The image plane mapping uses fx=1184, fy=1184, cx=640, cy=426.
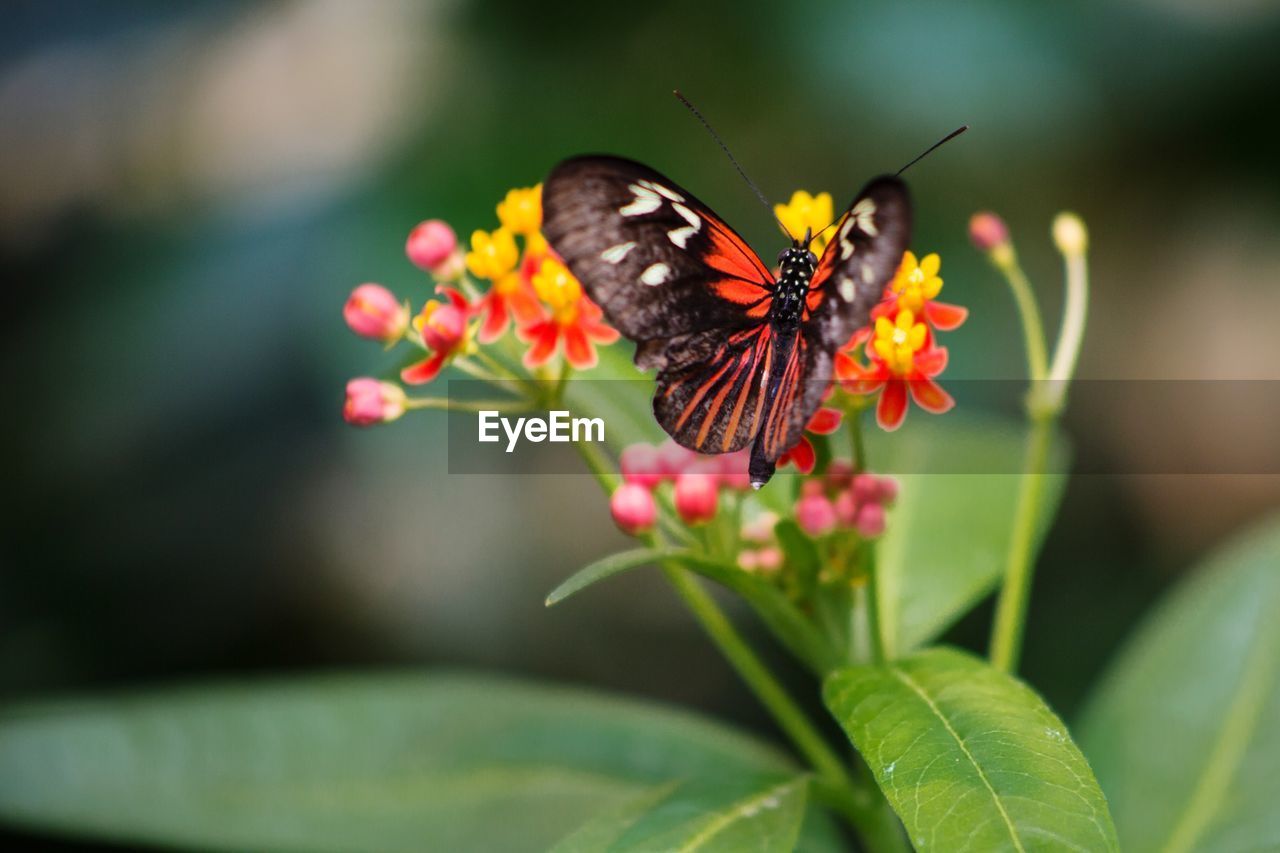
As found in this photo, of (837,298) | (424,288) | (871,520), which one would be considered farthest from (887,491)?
(424,288)

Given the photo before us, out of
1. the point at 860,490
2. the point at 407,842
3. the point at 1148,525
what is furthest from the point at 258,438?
the point at 1148,525

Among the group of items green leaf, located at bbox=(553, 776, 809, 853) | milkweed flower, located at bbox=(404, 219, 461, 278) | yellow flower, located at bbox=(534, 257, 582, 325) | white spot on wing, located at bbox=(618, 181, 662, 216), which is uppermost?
white spot on wing, located at bbox=(618, 181, 662, 216)

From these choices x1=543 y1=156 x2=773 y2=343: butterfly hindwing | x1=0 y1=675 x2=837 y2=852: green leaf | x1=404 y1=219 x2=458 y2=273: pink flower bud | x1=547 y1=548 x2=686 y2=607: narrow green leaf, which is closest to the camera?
x1=547 y1=548 x2=686 y2=607: narrow green leaf

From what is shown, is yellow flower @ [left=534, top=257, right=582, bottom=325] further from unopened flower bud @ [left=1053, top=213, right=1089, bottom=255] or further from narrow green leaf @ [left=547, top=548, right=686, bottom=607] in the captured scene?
unopened flower bud @ [left=1053, top=213, right=1089, bottom=255]

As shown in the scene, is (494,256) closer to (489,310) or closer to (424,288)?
(489,310)

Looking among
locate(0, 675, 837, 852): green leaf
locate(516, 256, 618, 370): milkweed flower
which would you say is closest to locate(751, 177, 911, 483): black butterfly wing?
locate(516, 256, 618, 370): milkweed flower

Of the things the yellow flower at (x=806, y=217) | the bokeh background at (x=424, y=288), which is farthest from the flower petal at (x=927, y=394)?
the bokeh background at (x=424, y=288)

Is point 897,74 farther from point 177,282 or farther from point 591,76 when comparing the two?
point 177,282
